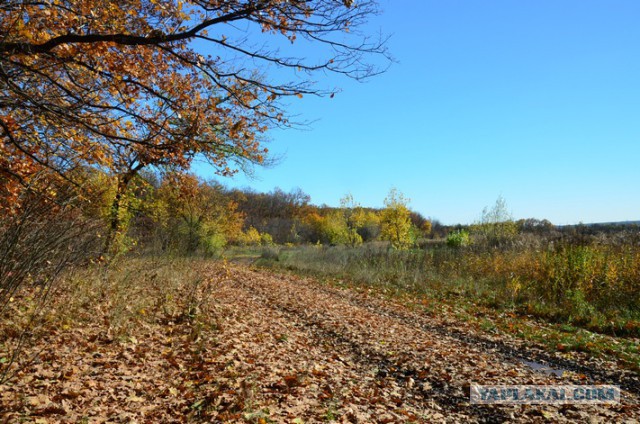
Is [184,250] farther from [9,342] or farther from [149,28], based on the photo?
[149,28]

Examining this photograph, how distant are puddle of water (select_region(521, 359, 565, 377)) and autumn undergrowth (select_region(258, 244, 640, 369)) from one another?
1.15 m

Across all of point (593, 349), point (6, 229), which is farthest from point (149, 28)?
point (593, 349)

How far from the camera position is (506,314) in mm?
9523

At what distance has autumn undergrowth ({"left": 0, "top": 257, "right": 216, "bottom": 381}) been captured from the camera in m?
5.21

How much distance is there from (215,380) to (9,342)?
2.88m

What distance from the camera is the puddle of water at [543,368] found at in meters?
5.53

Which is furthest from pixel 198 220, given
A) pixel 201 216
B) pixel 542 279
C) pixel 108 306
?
pixel 542 279

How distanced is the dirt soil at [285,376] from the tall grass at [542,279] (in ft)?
10.1

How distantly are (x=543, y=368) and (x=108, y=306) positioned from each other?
24.9 ft

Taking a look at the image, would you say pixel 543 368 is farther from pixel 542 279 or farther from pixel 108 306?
pixel 108 306

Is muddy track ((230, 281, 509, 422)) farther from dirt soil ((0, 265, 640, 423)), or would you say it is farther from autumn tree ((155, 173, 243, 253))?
autumn tree ((155, 173, 243, 253))

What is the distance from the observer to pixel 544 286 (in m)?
10.8

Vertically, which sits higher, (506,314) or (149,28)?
(149,28)

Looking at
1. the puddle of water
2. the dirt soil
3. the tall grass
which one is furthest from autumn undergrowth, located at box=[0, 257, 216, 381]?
the tall grass
